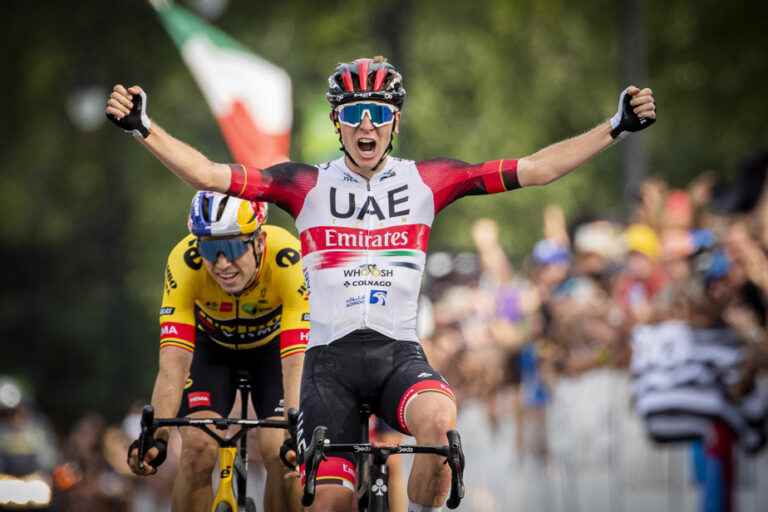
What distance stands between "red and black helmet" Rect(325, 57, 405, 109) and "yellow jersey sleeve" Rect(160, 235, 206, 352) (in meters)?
1.87

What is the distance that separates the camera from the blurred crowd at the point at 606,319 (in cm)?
1251

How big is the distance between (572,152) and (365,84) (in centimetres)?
117

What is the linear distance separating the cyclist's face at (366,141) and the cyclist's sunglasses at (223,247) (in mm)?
1295

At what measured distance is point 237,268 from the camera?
386 inches

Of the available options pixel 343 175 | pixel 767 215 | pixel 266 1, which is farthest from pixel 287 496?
pixel 266 1

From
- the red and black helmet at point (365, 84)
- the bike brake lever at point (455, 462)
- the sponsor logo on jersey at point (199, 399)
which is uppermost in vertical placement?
the red and black helmet at point (365, 84)

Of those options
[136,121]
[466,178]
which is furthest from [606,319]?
[136,121]

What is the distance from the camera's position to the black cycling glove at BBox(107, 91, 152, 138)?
8.22 m

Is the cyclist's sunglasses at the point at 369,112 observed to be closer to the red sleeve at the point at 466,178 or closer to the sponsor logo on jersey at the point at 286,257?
the red sleeve at the point at 466,178

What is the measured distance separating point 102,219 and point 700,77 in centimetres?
1582

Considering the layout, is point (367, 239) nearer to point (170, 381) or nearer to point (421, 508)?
point (421, 508)

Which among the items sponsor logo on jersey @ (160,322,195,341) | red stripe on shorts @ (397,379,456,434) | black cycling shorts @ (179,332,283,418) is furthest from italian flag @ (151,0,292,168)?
red stripe on shorts @ (397,379,456,434)

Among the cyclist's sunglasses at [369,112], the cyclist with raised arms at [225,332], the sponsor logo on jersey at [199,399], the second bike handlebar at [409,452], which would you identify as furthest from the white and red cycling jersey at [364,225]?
the sponsor logo on jersey at [199,399]

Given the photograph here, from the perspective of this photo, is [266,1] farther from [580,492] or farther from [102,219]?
[580,492]
